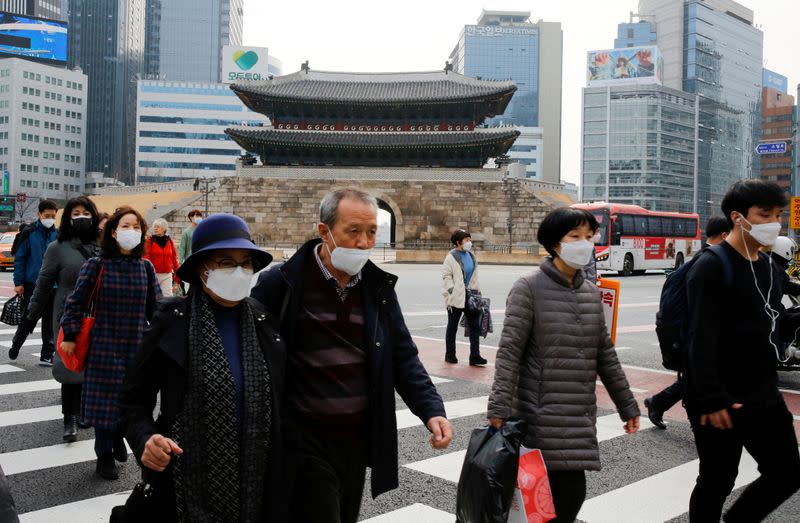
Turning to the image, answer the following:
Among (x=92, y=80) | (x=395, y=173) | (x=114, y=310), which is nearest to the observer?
(x=114, y=310)

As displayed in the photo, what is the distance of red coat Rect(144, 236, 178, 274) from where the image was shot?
8.83m

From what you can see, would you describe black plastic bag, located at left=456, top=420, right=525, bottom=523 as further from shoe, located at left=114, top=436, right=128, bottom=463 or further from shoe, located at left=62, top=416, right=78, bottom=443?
shoe, located at left=62, top=416, right=78, bottom=443

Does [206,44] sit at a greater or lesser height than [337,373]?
greater

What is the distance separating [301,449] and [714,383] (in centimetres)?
175

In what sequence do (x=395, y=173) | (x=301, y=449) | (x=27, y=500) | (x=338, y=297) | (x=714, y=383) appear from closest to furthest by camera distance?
(x=301, y=449) < (x=338, y=297) < (x=714, y=383) < (x=27, y=500) < (x=395, y=173)

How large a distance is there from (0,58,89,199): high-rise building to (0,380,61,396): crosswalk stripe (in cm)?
8789

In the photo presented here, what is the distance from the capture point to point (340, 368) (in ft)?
8.38

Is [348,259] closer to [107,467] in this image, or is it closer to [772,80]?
[107,467]

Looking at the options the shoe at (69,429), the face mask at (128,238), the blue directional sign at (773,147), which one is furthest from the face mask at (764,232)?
the blue directional sign at (773,147)

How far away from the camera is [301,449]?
8.17 ft

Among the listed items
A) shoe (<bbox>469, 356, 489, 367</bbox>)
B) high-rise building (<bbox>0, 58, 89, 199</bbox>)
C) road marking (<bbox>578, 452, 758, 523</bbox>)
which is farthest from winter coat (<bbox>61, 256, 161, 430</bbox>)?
high-rise building (<bbox>0, 58, 89, 199</bbox>)

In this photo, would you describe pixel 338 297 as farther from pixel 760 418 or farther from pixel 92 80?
pixel 92 80

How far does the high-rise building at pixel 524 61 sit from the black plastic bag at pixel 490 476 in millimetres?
131534

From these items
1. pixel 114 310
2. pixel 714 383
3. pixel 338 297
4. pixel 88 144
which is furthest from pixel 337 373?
pixel 88 144
